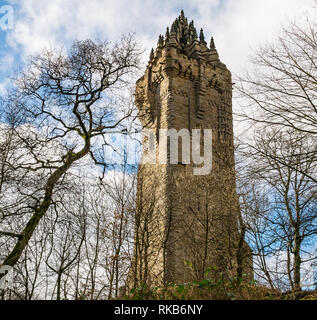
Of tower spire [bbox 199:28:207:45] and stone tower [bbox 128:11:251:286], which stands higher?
tower spire [bbox 199:28:207:45]

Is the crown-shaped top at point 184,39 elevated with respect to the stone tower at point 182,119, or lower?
elevated

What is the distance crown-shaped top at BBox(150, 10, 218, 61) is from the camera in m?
24.1

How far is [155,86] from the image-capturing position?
22.6 metres

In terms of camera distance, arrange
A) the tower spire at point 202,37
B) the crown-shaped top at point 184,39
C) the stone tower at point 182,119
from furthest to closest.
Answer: the tower spire at point 202,37, the crown-shaped top at point 184,39, the stone tower at point 182,119

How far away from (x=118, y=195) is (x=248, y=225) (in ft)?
14.3

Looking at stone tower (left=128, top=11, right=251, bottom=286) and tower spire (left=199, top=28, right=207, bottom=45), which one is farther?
tower spire (left=199, top=28, right=207, bottom=45)

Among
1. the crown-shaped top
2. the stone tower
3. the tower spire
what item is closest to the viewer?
the stone tower

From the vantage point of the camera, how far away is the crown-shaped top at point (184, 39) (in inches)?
947

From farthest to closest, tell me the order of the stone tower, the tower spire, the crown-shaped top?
the tower spire, the crown-shaped top, the stone tower

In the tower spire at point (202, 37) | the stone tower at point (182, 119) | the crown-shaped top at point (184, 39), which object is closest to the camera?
the stone tower at point (182, 119)

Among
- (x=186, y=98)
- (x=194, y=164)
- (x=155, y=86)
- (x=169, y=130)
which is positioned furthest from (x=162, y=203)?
(x=155, y=86)

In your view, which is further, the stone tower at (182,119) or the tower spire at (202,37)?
the tower spire at (202,37)
